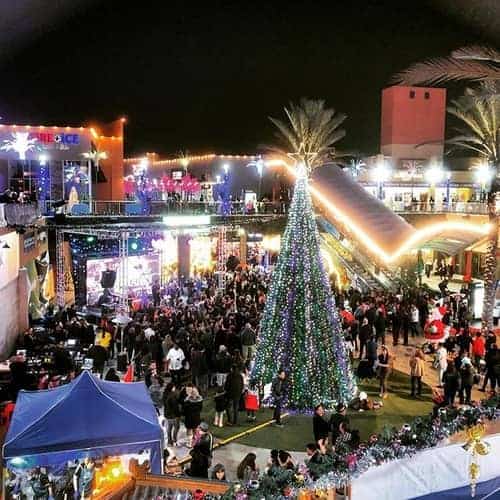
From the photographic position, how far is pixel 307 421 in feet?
41.7

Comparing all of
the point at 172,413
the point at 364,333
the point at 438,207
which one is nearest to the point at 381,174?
the point at 438,207

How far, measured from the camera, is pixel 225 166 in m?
42.1

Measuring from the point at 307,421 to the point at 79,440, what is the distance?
568 cm

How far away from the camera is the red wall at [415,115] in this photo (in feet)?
156

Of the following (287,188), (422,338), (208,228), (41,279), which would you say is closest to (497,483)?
(422,338)

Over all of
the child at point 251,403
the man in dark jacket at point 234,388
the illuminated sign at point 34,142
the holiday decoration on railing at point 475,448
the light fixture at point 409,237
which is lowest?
the child at point 251,403

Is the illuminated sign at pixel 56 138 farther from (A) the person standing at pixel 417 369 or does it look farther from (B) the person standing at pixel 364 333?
(A) the person standing at pixel 417 369

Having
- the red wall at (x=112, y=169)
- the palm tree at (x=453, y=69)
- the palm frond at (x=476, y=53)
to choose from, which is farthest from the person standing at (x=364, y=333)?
the red wall at (x=112, y=169)

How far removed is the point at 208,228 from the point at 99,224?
5281 millimetres


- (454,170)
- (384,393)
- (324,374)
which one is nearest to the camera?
(324,374)

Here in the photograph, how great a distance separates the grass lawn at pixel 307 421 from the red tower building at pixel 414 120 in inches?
1401

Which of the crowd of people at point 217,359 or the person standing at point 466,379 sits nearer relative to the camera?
the crowd of people at point 217,359

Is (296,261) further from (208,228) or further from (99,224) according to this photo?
(208,228)

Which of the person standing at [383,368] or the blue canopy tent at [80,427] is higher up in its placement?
the blue canopy tent at [80,427]
